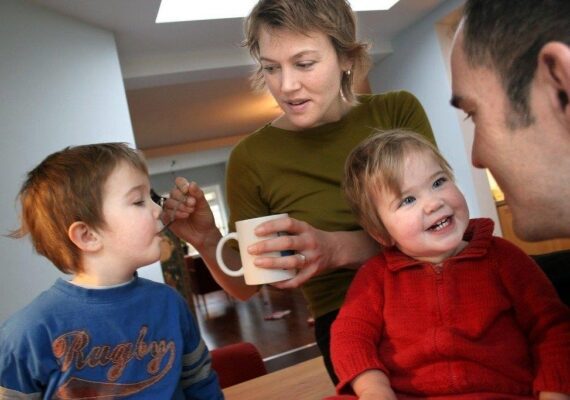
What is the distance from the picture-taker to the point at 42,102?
9.31ft

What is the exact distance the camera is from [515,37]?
0.57 meters

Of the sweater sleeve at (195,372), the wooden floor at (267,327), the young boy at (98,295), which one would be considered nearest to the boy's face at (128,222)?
the young boy at (98,295)

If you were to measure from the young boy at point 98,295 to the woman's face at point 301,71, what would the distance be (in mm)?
368

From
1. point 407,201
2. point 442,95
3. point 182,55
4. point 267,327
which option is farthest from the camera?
point 267,327

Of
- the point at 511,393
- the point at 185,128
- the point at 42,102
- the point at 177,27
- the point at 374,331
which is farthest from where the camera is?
the point at 185,128

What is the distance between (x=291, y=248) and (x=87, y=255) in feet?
1.49

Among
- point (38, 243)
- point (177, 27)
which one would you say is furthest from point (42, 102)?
point (38, 243)

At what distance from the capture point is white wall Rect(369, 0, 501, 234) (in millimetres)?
4254

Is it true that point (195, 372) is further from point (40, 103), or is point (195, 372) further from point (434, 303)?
point (40, 103)

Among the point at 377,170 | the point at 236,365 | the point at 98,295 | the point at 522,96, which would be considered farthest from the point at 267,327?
the point at 522,96

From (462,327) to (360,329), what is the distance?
183mm

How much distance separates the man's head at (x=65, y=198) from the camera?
970 millimetres

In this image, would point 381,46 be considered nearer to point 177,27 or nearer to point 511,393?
point 177,27

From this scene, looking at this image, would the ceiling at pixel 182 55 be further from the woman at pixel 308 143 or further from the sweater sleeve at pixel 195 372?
the sweater sleeve at pixel 195 372
